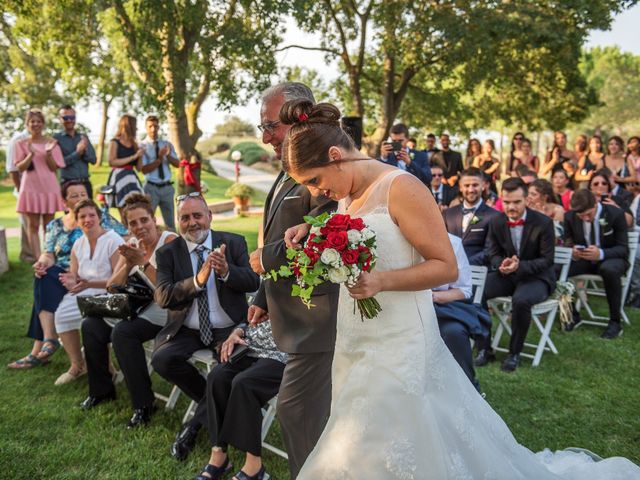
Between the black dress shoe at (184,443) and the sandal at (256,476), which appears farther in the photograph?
the black dress shoe at (184,443)

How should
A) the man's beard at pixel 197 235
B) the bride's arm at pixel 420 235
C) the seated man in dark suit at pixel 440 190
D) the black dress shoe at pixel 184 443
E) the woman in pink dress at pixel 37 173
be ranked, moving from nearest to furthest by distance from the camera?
the bride's arm at pixel 420 235 → the black dress shoe at pixel 184 443 → the man's beard at pixel 197 235 → the woman in pink dress at pixel 37 173 → the seated man in dark suit at pixel 440 190

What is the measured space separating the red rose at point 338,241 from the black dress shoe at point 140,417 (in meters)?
2.88

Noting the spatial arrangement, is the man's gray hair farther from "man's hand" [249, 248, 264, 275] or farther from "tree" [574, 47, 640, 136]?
"tree" [574, 47, 640, 136]

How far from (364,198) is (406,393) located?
0.82m

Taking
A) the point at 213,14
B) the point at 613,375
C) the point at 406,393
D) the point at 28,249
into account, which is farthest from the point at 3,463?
the point at 213,14

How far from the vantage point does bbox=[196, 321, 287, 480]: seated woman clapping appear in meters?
3.45

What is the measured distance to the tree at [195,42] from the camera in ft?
31.1

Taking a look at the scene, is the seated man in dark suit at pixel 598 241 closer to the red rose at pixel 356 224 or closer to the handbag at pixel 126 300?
the handbag at pixel 126 300

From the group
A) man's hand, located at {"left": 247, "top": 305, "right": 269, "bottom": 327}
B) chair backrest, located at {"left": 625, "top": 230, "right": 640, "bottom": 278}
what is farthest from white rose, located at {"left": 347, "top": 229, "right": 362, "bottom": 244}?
chair backrest, located at {"left": 625, "top": 230, "right": 640, "bottom": 278}

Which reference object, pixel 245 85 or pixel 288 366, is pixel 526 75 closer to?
pixel 245 85

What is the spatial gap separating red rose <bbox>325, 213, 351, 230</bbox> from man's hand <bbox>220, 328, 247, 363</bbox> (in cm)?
179

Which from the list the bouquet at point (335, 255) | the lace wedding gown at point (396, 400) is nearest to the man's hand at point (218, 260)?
the lace wedding gown at point (396, 400)

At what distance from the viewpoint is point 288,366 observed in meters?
2.77

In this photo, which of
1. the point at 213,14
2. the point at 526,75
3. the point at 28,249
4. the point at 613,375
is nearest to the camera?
the point at 613,375
